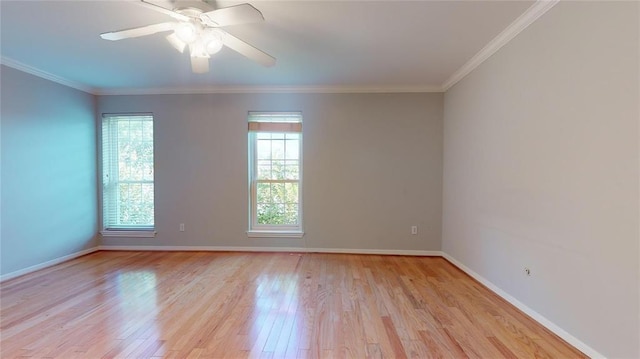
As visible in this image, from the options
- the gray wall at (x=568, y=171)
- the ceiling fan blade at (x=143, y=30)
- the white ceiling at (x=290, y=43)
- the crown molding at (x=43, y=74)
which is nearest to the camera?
the gray wall at (x=568, y=171)

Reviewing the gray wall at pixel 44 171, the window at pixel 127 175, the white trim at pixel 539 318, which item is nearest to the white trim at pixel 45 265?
the gray wall at pixel 44 171

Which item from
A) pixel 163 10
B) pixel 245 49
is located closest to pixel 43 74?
pixel 163 10

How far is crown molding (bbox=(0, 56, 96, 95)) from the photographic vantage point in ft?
10.0

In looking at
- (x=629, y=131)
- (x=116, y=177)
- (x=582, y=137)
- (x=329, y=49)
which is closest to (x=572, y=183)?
(x=582, y=137)

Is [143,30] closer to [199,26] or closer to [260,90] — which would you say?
[199,26]

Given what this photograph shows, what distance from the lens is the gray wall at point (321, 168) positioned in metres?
4.04

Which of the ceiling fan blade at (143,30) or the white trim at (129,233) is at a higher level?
the ceiling fan blade at (143,30)

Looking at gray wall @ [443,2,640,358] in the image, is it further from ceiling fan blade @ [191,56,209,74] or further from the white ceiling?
ceiling fan blade @ [191,56,209,74]

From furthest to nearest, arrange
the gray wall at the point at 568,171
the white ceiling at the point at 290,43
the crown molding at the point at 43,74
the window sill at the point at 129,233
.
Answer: the window sill at the point at 129,233
the crown molding at the point at 43,74
the white ceiling at the point at 290,43
the gray wall at the point at 568,171

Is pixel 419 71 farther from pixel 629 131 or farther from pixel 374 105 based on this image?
pixel 629 131

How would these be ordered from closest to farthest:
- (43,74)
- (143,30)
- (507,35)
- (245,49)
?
1. (143,30)
2. (245,49)
3. (507,35)
4. (43,74)

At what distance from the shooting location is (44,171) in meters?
3.46

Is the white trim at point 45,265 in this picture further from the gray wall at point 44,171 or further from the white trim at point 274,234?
the white trim at point 274,234

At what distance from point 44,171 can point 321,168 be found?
11.4ft
